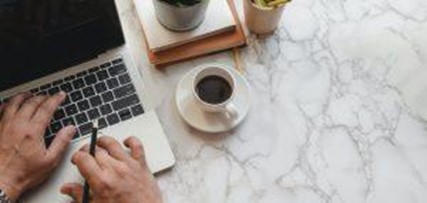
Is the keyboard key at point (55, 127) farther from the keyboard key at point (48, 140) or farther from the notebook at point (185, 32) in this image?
the notebook at point (185, 32)

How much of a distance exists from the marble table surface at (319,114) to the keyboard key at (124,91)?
0.13ft

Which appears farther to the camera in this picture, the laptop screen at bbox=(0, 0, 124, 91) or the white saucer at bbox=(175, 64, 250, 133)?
the white saucer at bbox=(175, 64, 250, 133)

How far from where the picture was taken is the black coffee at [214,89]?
93cm

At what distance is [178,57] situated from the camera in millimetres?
982

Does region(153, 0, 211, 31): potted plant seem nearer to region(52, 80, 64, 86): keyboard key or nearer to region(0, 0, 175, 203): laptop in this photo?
region(0, 0, 175, 203): laptop

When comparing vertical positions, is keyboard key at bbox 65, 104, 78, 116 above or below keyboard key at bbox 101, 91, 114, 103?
below

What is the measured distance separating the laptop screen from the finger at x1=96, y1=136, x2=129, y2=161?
151mm

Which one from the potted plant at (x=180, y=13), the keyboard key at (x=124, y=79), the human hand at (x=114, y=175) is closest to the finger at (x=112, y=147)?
the human hand at (x=114, y=175)

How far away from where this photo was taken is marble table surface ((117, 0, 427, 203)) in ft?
3.00

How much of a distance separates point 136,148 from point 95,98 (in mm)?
112

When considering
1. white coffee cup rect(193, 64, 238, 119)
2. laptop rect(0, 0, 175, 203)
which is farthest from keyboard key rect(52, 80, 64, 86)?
white coffee cup rect(193, 64, 238, 119)

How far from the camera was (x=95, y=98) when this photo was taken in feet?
3.06

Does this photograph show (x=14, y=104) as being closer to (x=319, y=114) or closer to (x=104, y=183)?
(x=104, y=183)

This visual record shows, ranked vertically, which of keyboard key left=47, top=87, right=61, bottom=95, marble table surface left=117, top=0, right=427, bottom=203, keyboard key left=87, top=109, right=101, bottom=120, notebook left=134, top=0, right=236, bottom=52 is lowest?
marble table surface left=117, top=0, right=427, bottom=203
